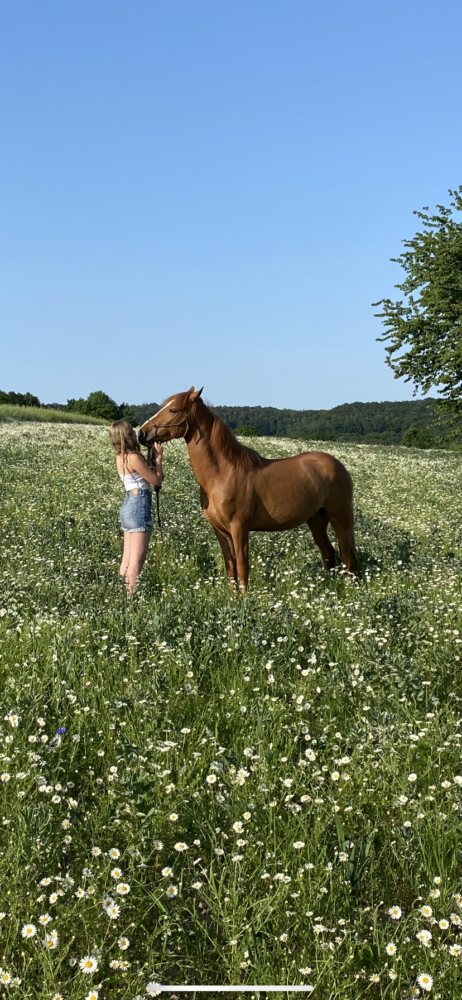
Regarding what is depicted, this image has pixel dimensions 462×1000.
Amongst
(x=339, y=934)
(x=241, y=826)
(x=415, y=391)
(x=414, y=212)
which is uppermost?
(x=414, y=212)

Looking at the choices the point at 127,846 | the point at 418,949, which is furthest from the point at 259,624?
the point at 418,949

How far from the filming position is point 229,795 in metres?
3.49

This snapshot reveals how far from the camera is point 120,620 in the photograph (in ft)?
19.9

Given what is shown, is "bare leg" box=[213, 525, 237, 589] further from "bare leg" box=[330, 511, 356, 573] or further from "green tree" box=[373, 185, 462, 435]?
"green tree" box=[373, 185, 462, 435]

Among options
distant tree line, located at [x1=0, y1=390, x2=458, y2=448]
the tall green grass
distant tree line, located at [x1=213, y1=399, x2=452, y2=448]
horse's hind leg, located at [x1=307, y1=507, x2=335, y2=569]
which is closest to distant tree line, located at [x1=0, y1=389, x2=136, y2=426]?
distant tree line, located at [x1=0, y1=390, x2=458, y2=448]

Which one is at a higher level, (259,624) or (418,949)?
(259,624)

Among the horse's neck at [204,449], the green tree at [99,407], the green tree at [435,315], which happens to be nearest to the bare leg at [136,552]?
the horse's neck at [204,449]

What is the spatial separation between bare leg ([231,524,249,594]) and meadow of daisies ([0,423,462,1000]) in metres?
0.32

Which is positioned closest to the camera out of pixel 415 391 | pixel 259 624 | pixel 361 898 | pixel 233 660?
pixel 361 898

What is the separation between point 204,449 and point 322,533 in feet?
7.85

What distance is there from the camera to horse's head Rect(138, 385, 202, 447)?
6.95m

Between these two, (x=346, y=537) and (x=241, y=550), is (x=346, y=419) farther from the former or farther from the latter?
(x=241, y=550)

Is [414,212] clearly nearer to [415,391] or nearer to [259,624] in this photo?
[415,391]

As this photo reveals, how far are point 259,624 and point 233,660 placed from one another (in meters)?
0.77
